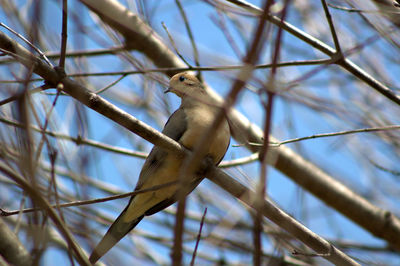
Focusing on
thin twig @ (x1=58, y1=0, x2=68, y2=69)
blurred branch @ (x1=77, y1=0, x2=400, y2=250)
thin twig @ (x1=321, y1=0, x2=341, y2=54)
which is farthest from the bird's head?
thin twig @ (x1=58, y1=0, x2=68, y2=69)

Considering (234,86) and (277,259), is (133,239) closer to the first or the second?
(277,259)

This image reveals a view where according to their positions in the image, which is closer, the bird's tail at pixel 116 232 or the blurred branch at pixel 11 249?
the blurred branch at pixel 11 249

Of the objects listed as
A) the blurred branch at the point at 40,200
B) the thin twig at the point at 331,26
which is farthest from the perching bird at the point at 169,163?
the blurred branch at the point at 40,200

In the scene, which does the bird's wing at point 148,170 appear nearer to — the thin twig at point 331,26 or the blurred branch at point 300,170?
the blurred branch at point 300,170

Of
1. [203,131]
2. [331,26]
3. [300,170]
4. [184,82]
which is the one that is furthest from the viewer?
[184,82]

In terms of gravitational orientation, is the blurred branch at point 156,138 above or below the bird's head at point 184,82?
below

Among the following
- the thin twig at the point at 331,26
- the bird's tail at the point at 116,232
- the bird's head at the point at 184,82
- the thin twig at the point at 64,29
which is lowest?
the bird's tail at the point at 116,232

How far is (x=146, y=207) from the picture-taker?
413 centimetres

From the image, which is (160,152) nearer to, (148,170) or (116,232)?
(148,170)

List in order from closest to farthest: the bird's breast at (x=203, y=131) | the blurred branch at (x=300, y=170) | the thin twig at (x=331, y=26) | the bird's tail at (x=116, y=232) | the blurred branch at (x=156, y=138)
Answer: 1. the blurred branch at (x=156, y=138)
2. the thin twig at (x=331, y=26)
3. the bird's tail at (x=116, y=232)
4. the bird's breast at (x=203, y=131)
5. the blurred branch at (x=300, y=170)

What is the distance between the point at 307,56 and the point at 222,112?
414 centimetres

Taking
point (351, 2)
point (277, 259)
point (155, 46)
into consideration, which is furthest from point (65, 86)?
point (155, 46)

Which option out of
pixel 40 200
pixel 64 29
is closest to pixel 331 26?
pixel 64 29

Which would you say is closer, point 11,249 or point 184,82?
point 11,249
